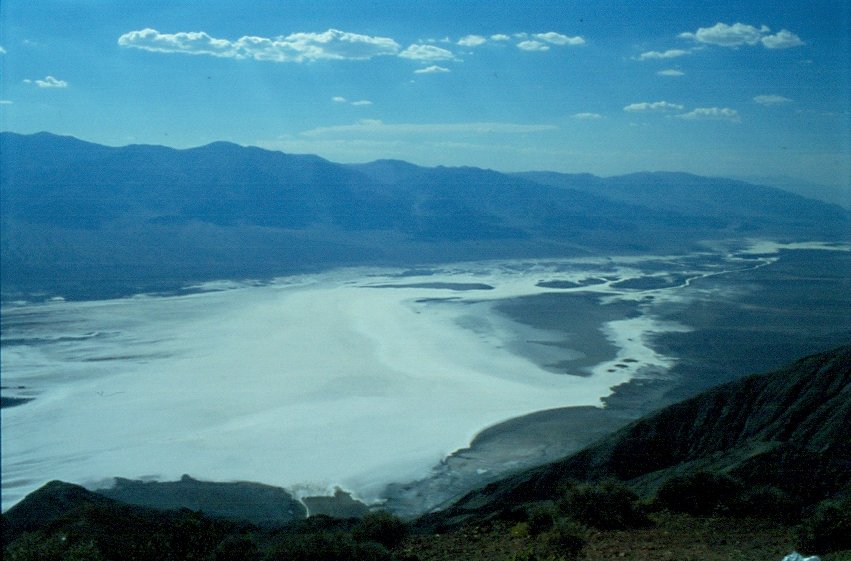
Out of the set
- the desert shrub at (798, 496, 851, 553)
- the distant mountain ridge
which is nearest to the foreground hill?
the desert shrub at (798, 496, 851, 553)

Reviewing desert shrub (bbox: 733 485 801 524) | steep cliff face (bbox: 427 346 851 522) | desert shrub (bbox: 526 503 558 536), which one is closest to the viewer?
desert shrub (bbox: 733 485 801 524)

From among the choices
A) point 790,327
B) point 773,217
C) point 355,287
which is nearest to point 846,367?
point 790,327

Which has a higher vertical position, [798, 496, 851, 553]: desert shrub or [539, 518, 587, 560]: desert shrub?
[798, 496, 851, 553]: desert shrub

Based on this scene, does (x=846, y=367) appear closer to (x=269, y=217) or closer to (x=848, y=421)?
(x=848, y=421)

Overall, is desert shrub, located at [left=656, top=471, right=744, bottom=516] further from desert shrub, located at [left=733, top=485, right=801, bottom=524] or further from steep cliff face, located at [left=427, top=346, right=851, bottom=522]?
steep cliff face, located at [left=427, top=346, right=851, bottom=522]

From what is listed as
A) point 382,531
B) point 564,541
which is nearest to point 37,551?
point 382,531

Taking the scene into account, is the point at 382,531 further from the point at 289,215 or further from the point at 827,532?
the point at 289,215

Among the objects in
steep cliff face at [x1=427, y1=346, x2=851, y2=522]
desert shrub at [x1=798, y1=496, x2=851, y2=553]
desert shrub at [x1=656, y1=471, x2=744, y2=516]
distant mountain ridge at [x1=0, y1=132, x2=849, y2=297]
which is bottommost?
steep cliff face at [x1=427, y1=346, x2=851, y2=522]
